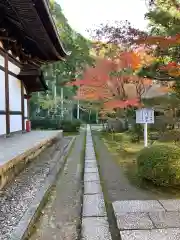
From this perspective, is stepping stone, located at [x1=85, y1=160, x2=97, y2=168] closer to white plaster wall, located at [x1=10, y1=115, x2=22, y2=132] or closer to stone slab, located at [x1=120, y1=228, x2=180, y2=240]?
white plaster wall, located at [x1=10, y1=115, x2=22, y2=132]

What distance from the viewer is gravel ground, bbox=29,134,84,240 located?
3.32 meters

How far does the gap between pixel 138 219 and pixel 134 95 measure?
45.2 ft

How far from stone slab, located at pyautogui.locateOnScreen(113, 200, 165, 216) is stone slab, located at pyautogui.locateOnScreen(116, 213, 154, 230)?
5.7 inches

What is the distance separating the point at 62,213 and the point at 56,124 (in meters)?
19.9

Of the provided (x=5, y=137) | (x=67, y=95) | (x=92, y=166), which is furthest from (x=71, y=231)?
(x=67, y=95)

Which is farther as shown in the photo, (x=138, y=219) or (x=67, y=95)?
(x=67, y=95)

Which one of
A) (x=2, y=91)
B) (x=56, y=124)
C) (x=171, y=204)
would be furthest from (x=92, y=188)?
(x=56, y=124)

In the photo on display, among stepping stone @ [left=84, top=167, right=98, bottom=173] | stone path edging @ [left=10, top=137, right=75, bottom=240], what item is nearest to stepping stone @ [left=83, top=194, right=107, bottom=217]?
stone path edging @ [left=10, top=137, right=75, bottom=240]

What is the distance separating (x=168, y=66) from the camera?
7.33 metres

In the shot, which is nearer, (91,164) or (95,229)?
(95,229)

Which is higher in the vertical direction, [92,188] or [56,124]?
[56,124]

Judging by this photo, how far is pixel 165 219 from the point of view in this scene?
3.58m

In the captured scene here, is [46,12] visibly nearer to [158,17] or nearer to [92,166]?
[158,17]

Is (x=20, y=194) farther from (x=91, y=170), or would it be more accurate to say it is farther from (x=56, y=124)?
(x=56, y=124)
